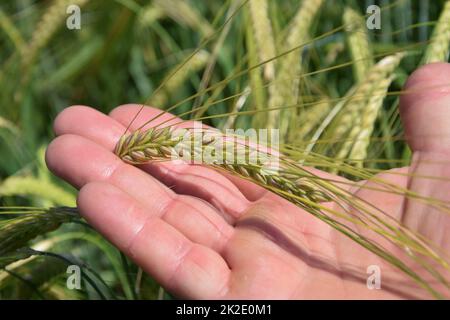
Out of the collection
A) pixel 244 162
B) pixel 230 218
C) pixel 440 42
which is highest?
pixel 440 42

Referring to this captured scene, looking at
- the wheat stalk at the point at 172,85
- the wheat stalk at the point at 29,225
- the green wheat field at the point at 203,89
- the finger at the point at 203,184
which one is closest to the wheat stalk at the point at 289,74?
the green wheat field at the point at 203,89

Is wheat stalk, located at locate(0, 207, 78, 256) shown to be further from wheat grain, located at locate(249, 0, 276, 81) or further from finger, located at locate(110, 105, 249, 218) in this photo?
wheat grain, located at locate(249, 0, 276, 81)

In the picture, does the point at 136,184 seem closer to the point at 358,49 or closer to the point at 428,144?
the point at 428,144

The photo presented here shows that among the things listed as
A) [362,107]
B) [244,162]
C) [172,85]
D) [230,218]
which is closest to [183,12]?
[172,85]

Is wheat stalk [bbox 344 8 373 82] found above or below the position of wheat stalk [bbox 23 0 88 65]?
below

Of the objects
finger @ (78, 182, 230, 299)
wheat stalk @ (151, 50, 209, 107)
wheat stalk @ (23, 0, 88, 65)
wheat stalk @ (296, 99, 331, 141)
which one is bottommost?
finger @ (78, 182, 230, 299)

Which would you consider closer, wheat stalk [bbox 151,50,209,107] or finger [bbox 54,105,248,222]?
finger [bbox 54,105,248,222]

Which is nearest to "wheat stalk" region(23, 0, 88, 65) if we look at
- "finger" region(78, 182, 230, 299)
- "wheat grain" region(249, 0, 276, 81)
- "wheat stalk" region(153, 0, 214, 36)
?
"wheat stalk" region(153, 0, 214, 36)

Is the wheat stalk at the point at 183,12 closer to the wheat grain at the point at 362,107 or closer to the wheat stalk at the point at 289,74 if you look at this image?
the wheat stalk at the point at 289,74

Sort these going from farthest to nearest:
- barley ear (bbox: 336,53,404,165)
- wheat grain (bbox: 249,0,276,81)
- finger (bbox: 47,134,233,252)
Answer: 1. wheat grain (bbox: 249,0,276,81)
2. barley ear (bbox: 336,53,404,165)
3. finger (bbox: 47,134,233,252)
